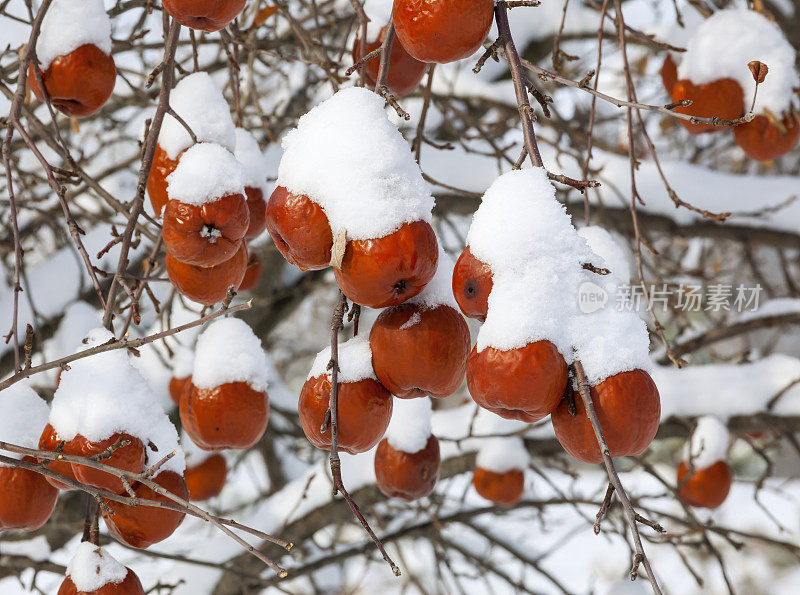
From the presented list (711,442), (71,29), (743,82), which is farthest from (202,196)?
(711,442)

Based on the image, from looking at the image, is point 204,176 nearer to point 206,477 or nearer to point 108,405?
point 108,405

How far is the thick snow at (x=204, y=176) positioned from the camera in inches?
45.7

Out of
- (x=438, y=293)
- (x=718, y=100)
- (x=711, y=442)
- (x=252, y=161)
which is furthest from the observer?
(x=711, y=442)

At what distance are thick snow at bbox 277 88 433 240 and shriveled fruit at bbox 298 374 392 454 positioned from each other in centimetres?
25

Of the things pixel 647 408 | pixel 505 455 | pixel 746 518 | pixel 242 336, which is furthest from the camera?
pixel 746 518

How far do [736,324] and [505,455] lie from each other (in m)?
1.02

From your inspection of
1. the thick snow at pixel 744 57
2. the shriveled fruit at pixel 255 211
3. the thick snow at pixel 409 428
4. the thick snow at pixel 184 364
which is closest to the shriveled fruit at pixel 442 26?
the shriveled fruit at pixel 255 211

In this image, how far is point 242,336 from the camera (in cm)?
150

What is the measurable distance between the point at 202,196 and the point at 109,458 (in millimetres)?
409

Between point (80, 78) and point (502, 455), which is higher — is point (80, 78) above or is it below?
above

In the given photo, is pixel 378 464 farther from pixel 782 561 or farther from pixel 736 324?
pixel 782 561

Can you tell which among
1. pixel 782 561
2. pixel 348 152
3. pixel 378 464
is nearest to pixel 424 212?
pixel 348 152

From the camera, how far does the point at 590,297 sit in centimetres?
88

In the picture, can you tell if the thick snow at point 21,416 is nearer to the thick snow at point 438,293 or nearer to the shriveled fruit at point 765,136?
the thick snow at point 438,293
